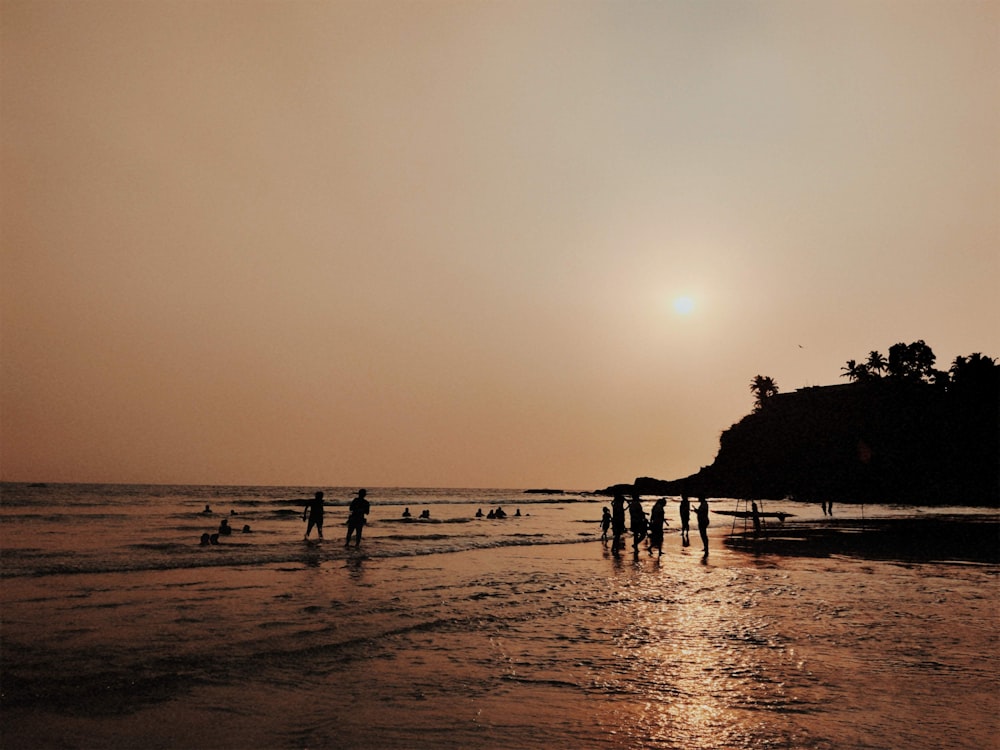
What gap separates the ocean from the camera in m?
7.00

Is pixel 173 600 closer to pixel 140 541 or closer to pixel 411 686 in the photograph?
pixel 411 686

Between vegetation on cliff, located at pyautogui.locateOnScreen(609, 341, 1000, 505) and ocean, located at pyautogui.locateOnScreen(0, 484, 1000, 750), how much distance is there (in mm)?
74236

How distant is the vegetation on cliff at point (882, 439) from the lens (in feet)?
309

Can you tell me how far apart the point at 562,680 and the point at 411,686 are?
6.93ft

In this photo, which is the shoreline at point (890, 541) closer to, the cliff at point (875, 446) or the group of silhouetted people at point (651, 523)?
the group of silhouetted people at point (651, 523)

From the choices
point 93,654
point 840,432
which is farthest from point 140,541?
point 840,432

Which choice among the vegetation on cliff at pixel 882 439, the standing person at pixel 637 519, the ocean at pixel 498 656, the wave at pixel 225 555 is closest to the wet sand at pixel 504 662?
the ocean at pixel 498 656

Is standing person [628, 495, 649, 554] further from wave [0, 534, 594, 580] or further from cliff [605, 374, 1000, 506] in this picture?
cliff [605, 374, 1000, 506]

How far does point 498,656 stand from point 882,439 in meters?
112

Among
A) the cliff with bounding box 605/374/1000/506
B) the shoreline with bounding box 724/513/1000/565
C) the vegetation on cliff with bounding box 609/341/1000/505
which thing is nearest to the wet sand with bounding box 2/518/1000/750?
the shoreline with bounding box 724/513/1000/565

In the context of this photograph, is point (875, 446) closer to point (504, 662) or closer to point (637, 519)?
point (637, 519)

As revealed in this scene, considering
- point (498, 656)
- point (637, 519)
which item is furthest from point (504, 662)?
point (637, 519)

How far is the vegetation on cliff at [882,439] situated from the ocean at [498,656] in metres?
74.2

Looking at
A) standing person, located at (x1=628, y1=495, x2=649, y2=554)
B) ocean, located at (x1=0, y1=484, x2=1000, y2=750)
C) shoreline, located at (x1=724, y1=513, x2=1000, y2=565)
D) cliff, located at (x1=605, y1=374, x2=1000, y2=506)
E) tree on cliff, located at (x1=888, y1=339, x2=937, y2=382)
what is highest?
tree on cliff, located at (x1=888, y1=339, x2=937, y2=382)
